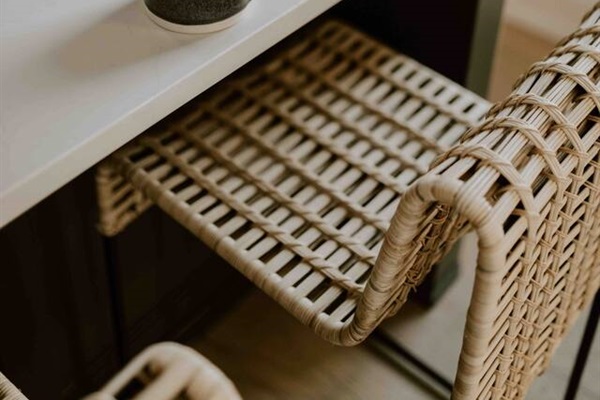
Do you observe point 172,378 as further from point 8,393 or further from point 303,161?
point 303,161

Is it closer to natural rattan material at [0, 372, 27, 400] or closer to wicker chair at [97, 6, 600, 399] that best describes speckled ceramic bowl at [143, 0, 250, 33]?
wicker chair at [97, 6, 600, 399]

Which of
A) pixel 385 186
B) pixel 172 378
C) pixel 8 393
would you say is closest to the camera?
pixel 172 378

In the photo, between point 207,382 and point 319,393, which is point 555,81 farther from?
point 319,393

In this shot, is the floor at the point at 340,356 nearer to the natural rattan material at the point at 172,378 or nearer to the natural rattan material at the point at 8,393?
the natural rattan material at the point at 8,393

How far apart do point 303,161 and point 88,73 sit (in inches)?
14.6

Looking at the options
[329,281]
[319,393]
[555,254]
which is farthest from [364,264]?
[319,393]

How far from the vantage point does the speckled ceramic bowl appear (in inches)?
31.9

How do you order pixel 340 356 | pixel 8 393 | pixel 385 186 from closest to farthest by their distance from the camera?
pixel 8 393
pixel 385 186
pixel 340 356

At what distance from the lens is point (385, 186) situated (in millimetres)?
1074

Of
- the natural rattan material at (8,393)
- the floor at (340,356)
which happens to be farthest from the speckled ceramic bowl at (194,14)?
the floor at (340,356)

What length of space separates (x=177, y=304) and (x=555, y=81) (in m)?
0.85


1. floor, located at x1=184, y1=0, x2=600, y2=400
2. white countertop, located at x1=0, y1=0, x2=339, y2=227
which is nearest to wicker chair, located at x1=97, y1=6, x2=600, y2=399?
white countertop, located at x1=0, y1=0, x2=339, y2=227

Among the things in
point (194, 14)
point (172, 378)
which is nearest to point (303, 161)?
point (194, 14)

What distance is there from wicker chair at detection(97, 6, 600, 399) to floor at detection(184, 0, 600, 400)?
448 mm
